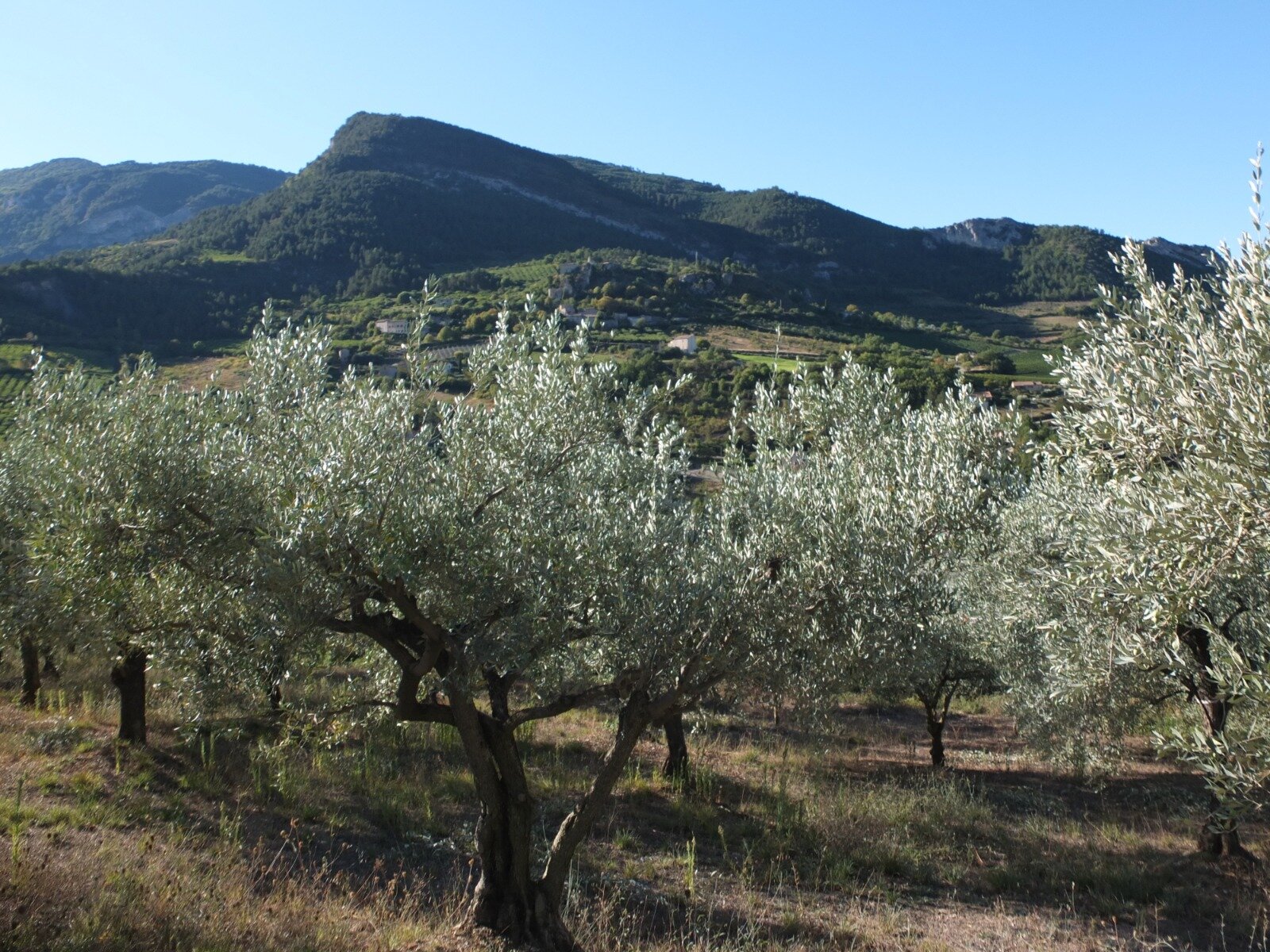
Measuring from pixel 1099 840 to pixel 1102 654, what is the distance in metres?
5.50

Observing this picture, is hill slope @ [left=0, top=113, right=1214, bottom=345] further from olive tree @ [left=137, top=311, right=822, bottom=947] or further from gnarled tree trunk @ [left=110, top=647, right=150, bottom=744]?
olive tree @ [left=137, top=311, right=822, bottom=947]

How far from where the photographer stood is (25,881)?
6.93m

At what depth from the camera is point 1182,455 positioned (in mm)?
6246

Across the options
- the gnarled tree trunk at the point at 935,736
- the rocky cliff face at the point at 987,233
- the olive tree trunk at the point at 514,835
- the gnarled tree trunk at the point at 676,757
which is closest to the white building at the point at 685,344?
the gnarled tree trunk at the point at 935,736

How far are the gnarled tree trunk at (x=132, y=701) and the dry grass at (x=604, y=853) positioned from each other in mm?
412

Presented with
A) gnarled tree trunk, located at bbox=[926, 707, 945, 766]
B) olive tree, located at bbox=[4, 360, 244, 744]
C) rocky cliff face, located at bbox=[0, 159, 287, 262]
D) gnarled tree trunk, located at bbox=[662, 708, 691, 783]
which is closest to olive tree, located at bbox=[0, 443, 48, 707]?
olive tree, located at bbox=[4, 360, 244, 744]

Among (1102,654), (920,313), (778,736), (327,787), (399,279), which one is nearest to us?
(1102,654)

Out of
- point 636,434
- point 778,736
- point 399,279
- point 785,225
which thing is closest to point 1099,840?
point 778,736

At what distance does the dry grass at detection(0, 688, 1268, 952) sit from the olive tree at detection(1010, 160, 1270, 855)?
4.61 m

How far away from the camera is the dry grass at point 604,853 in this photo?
746cm

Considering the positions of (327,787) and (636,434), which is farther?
(327,787)

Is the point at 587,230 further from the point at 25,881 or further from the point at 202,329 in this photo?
the point at 25,881

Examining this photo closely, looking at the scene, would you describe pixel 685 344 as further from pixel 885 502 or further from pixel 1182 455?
pixel 1182 455

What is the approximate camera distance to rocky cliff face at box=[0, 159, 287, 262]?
485 ft
